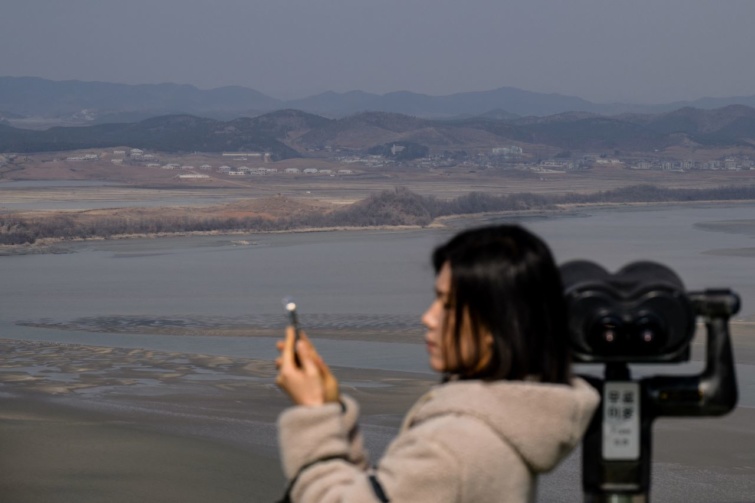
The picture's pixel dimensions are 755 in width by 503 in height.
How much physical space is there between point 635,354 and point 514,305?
7.0 inches

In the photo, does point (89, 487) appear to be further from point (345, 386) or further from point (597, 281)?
point (597, 281)

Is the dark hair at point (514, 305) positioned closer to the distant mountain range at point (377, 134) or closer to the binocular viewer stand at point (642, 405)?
the binocular viewer stand at point (642, 405)

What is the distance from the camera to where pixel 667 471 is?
6156 mm

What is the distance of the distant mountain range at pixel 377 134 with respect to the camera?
2918 inches

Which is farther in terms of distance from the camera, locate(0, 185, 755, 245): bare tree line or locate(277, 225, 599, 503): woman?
locate(0, 185, 755, 245): bare tree line

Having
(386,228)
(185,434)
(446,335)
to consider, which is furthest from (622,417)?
(386,228)

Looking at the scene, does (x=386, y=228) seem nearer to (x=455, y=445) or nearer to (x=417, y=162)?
(x=455, y=445)

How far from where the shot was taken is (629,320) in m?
1.73

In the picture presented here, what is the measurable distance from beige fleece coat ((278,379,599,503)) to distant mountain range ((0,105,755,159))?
221 feet

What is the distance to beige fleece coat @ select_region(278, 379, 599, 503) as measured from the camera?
1.70 meters

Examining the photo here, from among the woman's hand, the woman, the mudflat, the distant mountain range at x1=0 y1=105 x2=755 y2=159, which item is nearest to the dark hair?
the woman

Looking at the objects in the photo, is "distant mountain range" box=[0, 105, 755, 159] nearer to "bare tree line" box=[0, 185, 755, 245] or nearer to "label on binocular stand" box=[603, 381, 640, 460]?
"bare tree line" box=[0, 185, 755, 245]

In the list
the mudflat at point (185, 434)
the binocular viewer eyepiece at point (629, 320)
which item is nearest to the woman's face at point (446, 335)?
the binocular viewer eyepiece at point (629, 320)

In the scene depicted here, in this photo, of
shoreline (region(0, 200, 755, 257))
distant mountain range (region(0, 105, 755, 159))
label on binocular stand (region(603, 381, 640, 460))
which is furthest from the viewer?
distant mountain range (region(0, 105, 755, 159))
